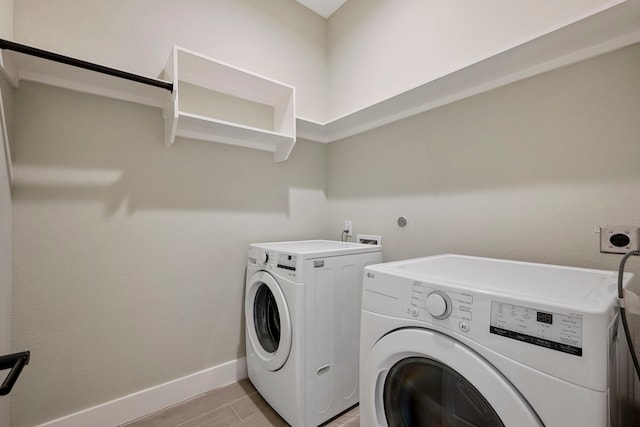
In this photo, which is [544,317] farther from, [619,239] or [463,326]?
[619,239]

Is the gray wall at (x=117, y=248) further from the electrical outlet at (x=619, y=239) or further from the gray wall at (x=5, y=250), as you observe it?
the electrical outlet at (x=619, y=239)

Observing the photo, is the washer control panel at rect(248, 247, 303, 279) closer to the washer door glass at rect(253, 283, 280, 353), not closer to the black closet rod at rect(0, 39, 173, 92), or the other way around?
the washer door glass at rect(253, 283, 280, 353)

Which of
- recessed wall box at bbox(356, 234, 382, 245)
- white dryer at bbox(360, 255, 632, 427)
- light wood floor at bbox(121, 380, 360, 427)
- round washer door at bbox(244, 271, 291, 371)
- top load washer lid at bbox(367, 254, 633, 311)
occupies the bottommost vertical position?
light wood floor at bbox(121, 380, 360, 427)

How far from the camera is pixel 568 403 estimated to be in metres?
0.57

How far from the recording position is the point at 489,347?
2.26ft

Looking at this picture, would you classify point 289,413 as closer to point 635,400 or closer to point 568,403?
point 568,403

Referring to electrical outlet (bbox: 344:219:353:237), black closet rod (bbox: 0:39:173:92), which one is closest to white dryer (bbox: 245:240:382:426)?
electrical outlet (bbox: 344:219:353:237)

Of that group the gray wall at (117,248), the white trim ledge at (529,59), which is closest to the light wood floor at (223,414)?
the gray wall at (117,248)

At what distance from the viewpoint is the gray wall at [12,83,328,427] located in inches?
50.6

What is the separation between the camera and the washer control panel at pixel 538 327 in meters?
0.59

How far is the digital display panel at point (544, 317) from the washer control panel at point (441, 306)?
14 cm

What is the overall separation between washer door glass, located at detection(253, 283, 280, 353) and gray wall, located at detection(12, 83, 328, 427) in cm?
21

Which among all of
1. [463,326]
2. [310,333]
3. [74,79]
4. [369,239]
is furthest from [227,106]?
[463,326]

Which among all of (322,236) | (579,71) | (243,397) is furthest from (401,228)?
(243,397)
